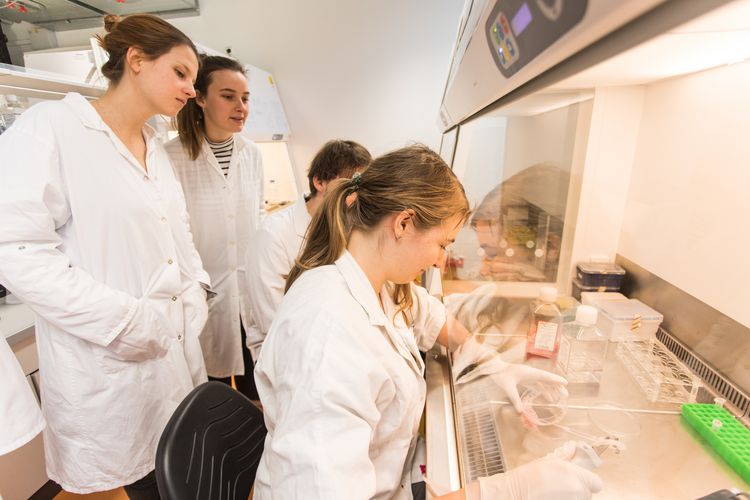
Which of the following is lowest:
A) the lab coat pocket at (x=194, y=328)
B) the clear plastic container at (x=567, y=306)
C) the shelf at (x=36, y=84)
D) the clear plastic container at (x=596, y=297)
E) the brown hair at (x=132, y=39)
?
the lab coat pocket at (x=194, y=328)

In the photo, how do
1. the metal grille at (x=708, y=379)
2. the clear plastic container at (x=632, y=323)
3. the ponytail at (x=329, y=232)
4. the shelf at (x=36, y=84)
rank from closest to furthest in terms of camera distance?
the metal grille at (x=708, y=379), the ponytail at (x=329, y=232), the clear plastic container at (x=632, y=323), the shelf at (x=36, y=84)

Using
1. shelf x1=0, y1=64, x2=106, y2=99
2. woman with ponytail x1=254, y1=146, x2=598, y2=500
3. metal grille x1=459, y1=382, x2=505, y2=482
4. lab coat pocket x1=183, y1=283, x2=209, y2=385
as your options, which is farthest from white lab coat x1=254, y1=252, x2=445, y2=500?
shelf x1=0, y1=64, x2=106, y2=99

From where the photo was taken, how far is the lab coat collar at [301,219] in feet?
4.52

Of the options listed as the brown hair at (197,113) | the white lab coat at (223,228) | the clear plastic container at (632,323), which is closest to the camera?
the clear plastic container at (632,323)

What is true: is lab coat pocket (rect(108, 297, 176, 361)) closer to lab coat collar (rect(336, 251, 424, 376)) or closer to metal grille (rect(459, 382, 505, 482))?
lab coat collar (rect(336, 251, 424, 376))

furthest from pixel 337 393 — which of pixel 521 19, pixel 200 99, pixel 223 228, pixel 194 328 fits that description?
pixel 200 99

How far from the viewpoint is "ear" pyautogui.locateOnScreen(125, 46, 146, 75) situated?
3.56 feet

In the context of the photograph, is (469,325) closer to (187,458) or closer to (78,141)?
(187,458)

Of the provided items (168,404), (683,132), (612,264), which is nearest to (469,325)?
(612,264)

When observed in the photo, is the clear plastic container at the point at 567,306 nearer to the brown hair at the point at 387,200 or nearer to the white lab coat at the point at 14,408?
the brown hair at the point at 387,200

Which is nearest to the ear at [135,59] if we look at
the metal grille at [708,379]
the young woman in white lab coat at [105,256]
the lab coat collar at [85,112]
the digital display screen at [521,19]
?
the young woman in white lab coat at [105,256]

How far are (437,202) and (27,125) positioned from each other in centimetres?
106

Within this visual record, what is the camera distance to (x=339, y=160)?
131 cm

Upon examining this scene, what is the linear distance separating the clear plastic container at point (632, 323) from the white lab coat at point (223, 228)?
1.37 metres
